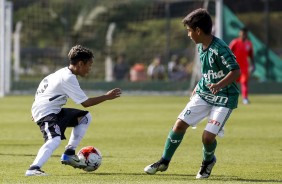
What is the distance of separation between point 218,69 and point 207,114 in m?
0.60

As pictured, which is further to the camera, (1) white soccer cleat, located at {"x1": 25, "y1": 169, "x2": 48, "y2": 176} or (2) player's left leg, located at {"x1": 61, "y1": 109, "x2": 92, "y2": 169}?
(2) player's left leg, located at {"x1": 61, "y1": 109, "x2": 92, "y2": 169}

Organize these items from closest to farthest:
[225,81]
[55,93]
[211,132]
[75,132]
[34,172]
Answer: [225,81] → [34,172] → [211,132] → [55,93] → [75,132]

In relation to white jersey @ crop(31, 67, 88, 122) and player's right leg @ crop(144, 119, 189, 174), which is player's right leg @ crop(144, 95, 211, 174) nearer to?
player's right leg @ crop(144, 119, 189, 174)

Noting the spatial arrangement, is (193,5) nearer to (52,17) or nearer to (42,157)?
(52,17)

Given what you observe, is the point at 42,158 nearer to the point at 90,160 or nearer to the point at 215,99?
the point at 90,160

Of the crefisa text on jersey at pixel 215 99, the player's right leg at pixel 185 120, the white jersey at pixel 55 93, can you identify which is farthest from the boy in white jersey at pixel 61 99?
the crefisa text on jersey at pixel 215 99

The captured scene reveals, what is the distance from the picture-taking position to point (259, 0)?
127 ft

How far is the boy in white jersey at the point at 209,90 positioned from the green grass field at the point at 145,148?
0.50m

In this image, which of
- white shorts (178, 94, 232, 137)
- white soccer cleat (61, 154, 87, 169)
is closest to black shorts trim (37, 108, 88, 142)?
white soccer cleat (61, 154, 87, 169)

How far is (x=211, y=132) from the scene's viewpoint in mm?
10922

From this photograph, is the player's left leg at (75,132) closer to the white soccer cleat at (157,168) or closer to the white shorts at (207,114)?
the white soccer cleat at (157,168)

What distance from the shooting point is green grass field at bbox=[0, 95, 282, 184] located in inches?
436

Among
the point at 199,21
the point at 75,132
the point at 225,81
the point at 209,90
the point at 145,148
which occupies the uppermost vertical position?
the point at 199,21

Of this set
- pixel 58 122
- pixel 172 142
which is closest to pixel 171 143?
pixel 172 142
